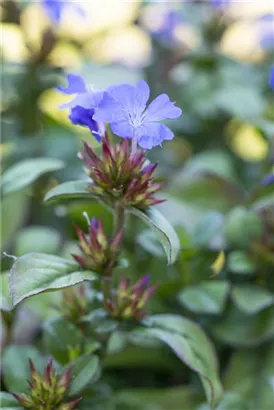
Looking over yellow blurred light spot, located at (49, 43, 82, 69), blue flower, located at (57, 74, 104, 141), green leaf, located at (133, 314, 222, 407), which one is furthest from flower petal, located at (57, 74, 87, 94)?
yellow blurred light spot, located at (49, 43, 82, 69)

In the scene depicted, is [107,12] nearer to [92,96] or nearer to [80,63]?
[80,63]

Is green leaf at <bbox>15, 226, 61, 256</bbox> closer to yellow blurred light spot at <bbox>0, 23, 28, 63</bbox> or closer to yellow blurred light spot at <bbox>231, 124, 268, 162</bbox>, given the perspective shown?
yellow blurred light spot at <bbox>0, 23, 28, 63</bbox>

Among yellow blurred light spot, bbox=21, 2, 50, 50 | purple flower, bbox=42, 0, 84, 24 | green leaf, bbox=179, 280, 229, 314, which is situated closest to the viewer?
green leaf, bbox=179, 280, 229, 314

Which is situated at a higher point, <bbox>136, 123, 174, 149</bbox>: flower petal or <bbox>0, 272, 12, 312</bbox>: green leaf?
<bbox>136, 123, 174, 149</bbox>: flower petal

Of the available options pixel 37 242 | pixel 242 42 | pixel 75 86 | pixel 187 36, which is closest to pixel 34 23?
pixel 187 36

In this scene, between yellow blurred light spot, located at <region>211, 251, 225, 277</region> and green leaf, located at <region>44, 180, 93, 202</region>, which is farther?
yellow blurred light spot, located at <region>211, 251, 225, 277</region>

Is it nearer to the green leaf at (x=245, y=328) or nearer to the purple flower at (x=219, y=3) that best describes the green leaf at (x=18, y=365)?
the green leaf at (x=245, y=328)

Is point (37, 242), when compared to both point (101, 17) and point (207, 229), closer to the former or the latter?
point (207, 229)
